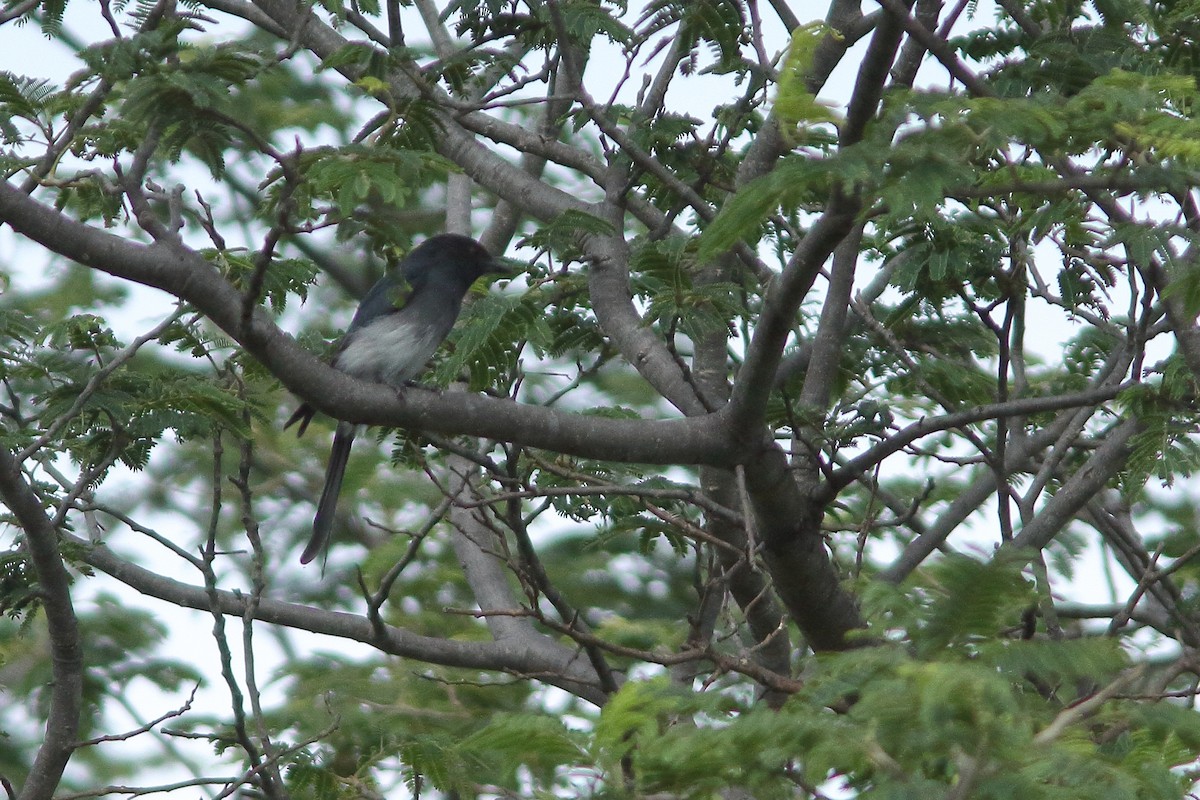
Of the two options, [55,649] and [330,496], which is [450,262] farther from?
[55,649]

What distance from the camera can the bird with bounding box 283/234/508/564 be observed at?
22.1ft

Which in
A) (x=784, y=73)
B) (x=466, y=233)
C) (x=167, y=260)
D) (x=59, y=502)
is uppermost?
(x=466, y=233)

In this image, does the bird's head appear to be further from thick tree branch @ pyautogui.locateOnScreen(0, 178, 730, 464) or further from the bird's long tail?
thick tree branch @ pyautogui.locateOnScreen(0, 178, 730, 464)

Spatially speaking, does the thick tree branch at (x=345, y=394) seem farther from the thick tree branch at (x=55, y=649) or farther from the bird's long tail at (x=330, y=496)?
the bird's long tail at (x=330, y=496)

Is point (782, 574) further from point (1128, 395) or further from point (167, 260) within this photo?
point (167, 260)

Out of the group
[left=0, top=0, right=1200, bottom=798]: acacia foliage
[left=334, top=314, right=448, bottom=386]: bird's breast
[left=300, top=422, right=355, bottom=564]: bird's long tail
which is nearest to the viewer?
[left=0, top=0, right=1200, bottom=798]: acacia foliage

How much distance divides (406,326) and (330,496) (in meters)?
1.07

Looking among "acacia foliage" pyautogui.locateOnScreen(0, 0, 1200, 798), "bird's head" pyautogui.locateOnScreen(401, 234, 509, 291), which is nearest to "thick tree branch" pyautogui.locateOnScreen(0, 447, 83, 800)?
"acacia foliage" pyautogui.locateOnScreen(0, 0, 1200, 798)

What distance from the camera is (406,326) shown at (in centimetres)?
675

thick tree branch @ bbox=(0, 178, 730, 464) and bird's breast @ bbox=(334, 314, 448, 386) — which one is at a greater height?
bird's breast @ bbox=(334, 314, 448, 386)

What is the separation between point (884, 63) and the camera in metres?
3.19

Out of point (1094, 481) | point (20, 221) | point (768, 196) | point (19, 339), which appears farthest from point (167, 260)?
point (1094, 481)

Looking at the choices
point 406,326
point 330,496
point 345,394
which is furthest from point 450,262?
point 345,394

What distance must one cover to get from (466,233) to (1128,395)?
4.28 meters
